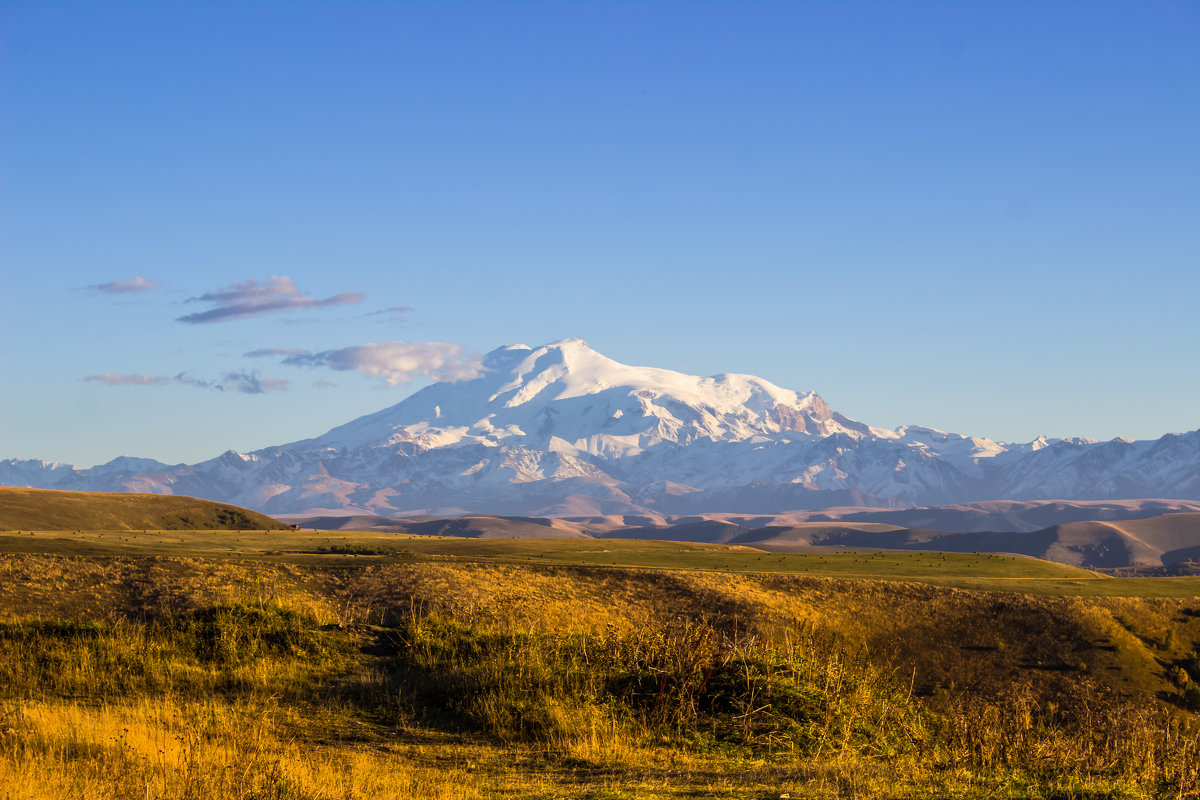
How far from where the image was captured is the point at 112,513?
3752 inches

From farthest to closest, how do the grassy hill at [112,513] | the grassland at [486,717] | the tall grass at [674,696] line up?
the grassy hill at [112,513]
the tall grass at [674,696]
the grassland at [486,717]

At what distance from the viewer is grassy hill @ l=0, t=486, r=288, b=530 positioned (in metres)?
89.2

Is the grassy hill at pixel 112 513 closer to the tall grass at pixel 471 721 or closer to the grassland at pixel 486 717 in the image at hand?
the grassland at pixel 486 717

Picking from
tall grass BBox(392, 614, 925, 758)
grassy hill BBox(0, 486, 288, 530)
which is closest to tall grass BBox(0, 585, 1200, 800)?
tall grass BBox(392, 614, 925, 758)

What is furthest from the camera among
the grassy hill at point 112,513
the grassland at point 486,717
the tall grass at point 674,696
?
the grassy hill at point 112,513

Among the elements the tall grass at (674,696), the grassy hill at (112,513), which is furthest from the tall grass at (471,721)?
the grassy hill at (112,513)

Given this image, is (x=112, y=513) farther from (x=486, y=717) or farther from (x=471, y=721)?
(x=486, y=717)

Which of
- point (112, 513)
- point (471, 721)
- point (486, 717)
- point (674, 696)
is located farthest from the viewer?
point (112, 513)

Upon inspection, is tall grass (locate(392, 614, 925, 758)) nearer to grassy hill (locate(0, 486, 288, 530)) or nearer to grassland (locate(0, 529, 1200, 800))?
grassland (locate(0, 529, 1200, 800))

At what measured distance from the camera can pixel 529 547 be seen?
76.6 metres

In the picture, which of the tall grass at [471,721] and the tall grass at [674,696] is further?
the tall grass at [674,696]

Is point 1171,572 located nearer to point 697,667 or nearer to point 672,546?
point 672,546

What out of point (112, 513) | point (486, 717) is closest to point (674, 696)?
point (486, 717)

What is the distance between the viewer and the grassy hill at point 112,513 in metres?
89.2
